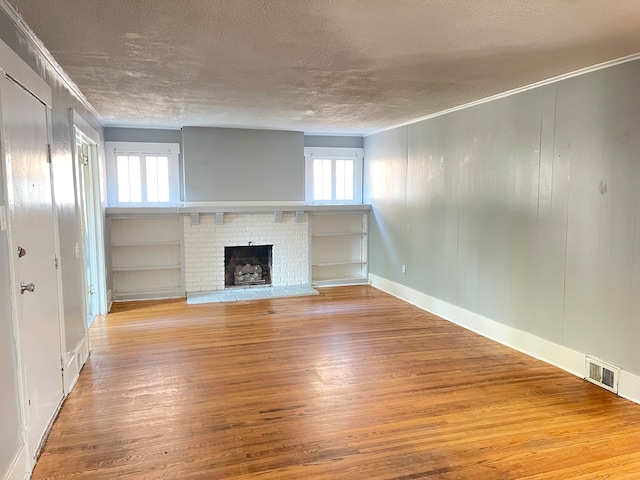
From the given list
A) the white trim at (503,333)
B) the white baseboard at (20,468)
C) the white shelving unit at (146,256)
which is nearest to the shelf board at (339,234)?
the white trim at (503,333)

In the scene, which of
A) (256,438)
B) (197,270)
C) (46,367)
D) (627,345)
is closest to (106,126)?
(197,270)

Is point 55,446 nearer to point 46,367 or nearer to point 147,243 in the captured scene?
point 46,367

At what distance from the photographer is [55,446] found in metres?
2.64

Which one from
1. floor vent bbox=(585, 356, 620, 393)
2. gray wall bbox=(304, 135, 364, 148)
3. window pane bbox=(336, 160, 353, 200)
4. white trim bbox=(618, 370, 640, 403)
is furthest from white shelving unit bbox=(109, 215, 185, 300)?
white trim bbox=(618, 370, 640, 403)

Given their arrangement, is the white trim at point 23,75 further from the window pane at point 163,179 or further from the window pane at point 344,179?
the window pane at point 344,179

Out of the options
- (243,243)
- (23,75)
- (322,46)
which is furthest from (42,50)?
(243,243)

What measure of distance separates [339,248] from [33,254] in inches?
212

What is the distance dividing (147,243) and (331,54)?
14.6ft

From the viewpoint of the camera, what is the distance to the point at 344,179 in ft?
25.0

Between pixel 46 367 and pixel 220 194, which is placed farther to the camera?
pixel 220 194

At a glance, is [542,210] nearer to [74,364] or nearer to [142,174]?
[74,364]

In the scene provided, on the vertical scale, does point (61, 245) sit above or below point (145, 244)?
above

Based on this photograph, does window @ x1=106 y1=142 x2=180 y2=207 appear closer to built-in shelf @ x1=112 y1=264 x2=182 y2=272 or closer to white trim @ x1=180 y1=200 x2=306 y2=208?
white trim @ x1=180 y1=200 x2=306 y2=208

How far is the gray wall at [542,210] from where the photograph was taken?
327 centimetres
